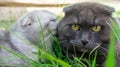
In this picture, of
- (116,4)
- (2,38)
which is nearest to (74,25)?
(2,38)

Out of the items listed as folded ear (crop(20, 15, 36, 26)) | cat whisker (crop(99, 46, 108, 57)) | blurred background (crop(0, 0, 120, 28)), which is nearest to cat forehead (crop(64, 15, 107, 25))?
cat whisker (crop(99, 46, 108, 57))

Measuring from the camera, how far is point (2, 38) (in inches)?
106

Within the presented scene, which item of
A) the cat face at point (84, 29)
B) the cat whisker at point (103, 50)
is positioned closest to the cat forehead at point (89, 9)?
the cat face at point (84, 29)

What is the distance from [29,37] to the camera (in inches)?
109

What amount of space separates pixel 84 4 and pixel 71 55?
0.40m

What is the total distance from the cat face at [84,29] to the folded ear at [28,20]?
22 centimetres

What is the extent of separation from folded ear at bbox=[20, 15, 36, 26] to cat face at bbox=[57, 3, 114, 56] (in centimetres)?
22

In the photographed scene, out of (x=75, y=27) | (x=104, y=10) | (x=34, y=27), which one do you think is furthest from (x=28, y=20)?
(x=104, y=10)

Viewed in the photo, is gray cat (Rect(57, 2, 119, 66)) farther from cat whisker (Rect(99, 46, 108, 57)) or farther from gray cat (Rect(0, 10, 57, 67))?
gray cat (Rect(0, 10, 57, 67))

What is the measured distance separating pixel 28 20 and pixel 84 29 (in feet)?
1.50

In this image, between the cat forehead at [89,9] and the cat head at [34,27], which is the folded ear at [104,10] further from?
the cat head at [34,27]

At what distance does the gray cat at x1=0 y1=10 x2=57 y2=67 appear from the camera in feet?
8.60

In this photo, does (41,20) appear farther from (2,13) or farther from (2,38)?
(2,13)

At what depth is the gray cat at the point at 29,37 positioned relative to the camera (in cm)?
262
